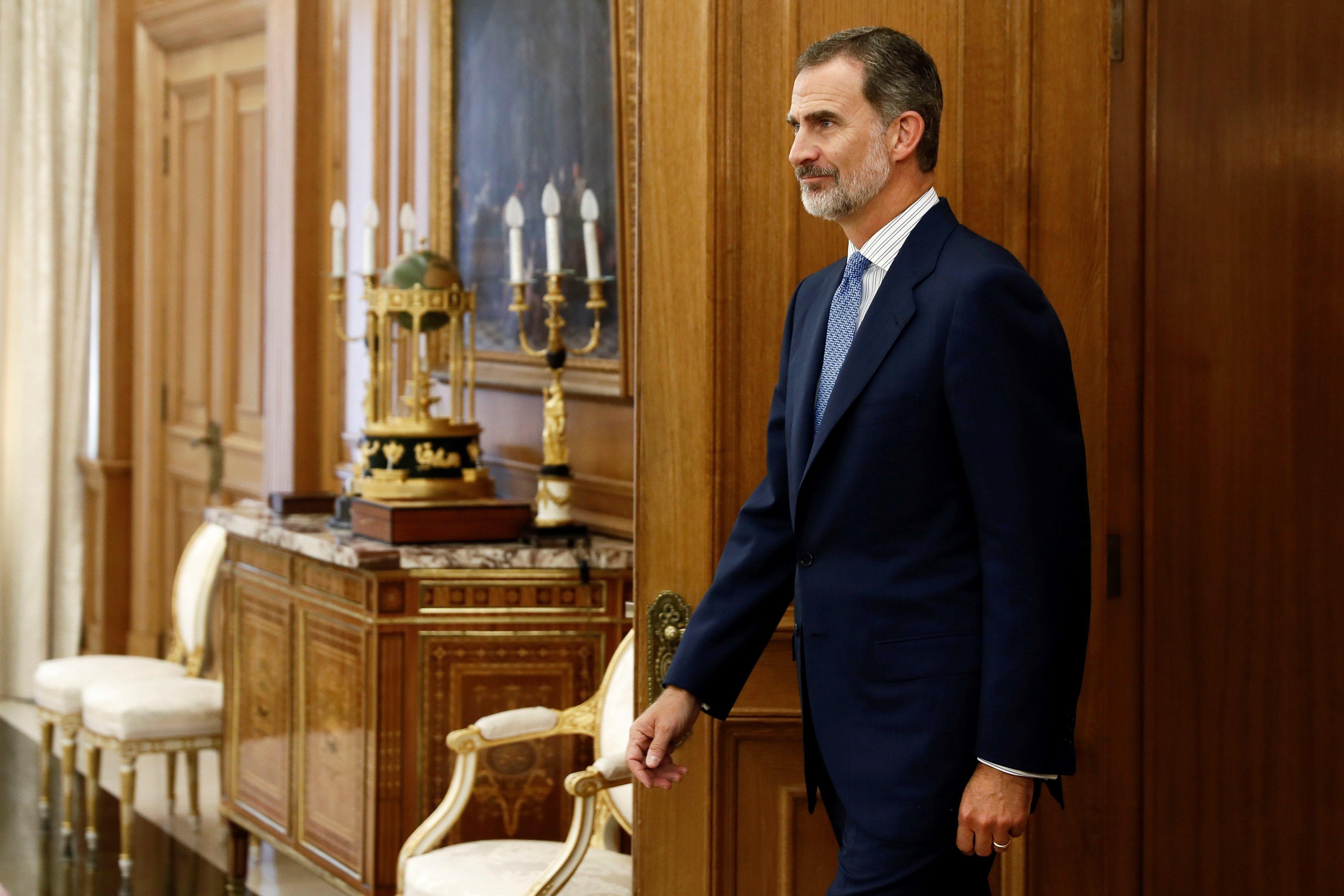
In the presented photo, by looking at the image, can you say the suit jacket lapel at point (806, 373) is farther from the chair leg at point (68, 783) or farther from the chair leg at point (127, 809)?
the chair leg at point (68, 783)

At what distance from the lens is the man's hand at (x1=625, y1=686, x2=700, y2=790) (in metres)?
1.95

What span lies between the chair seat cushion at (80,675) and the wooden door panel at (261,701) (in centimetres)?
61

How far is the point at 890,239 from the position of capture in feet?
6.02

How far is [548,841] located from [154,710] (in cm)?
153

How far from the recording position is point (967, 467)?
66.6 inches

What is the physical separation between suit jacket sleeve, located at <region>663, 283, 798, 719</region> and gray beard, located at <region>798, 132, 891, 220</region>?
0.27 meters

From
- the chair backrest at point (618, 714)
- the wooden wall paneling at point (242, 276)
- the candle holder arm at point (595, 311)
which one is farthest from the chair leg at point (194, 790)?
the chair backrest at point (618, 714)

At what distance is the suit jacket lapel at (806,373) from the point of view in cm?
187

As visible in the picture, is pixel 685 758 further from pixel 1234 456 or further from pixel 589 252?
pixel 589 252

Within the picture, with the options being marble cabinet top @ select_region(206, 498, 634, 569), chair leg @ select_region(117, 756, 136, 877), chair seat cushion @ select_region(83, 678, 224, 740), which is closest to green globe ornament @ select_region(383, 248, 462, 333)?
marble cabinet top @ select_region(206, 498, 634, 569)

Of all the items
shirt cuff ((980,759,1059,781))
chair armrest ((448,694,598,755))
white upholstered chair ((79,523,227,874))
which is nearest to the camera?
shirt cuff ((980,759,1059,781))

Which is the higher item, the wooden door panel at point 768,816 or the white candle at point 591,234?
the white candle at point 591,234

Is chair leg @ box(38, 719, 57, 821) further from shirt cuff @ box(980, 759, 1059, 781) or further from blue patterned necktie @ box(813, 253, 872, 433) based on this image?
shirt cuff @ box(980, 759, 1059, 781)

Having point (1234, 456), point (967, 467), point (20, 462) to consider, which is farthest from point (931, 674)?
point (20, 462)
